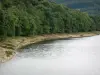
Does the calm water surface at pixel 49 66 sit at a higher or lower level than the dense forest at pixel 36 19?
lower

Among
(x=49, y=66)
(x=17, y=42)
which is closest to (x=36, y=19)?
(x=17, y=42)

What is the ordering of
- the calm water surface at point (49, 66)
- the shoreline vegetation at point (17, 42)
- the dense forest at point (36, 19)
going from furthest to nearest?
the dense forest at point (36, 19)
the shoreline vegetation at point (17, 42)
the calm water surface at point (49, 66)

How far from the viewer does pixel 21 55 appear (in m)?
68.1

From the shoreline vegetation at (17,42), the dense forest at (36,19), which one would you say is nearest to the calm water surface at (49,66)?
the shoreline vegetation at (17,42)

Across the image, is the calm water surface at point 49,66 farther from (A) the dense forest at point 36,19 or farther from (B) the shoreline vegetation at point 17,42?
(A) the dense forest at point 36,19

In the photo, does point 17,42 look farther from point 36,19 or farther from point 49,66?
point 36,19

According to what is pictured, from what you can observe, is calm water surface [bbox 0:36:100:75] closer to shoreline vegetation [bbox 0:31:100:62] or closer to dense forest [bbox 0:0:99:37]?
shoreline vegetation [bbox 0:31:100:62]

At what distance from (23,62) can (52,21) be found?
252 feet

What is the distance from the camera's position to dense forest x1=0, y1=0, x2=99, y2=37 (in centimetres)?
9012

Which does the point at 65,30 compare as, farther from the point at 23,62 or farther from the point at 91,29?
the point at 23,62

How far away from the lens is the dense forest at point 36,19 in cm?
9012

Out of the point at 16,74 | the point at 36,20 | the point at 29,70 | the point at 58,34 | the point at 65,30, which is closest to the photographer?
the point at 16,74

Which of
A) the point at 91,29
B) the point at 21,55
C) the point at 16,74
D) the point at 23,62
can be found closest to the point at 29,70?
the point at 16,74

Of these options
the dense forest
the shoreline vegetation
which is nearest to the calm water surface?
the shoreline vegetation
